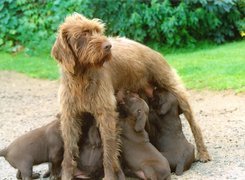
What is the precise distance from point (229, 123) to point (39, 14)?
10468 millimetres

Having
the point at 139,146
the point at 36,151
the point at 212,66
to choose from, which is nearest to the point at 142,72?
the point at 139,146

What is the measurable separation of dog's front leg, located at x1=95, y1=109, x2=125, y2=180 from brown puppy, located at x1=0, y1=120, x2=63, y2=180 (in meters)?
0.64

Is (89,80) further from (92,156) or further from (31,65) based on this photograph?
(31,65)

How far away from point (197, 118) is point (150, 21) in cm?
673

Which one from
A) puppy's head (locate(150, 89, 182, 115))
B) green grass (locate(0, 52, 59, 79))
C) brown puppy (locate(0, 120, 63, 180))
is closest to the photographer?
brown puppy (locate(0, 120, 63, 180))

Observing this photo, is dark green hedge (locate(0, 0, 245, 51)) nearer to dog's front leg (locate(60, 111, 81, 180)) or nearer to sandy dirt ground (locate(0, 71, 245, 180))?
sandy dirt ground (locate(0, 71, 245, 180))

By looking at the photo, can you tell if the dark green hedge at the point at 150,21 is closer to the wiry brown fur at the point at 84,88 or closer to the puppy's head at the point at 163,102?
the puppy's head at the point at 163,102

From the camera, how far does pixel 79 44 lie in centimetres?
801

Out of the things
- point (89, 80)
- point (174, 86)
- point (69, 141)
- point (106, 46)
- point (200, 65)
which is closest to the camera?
point (106, 46)

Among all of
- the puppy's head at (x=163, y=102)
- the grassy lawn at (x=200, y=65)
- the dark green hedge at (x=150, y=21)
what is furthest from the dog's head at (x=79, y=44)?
the dark green hedge at (x=150, y=21)

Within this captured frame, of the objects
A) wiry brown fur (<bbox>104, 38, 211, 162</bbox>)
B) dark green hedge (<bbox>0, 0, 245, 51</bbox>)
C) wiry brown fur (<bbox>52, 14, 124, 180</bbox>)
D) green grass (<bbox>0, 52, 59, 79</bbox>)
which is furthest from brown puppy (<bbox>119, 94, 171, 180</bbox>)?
dark green hedge (<bbox>0, 0, 245, 51</bbox>)

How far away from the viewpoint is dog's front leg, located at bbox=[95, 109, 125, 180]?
8227mm

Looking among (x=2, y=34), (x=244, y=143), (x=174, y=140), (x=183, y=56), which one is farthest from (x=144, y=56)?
(x=2, y=34)

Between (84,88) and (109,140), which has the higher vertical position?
(84,88)
